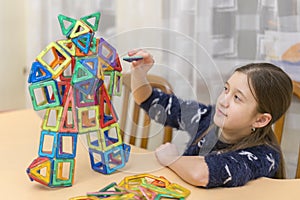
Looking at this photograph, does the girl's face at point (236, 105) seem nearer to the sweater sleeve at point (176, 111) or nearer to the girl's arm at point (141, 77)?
the sweater sleeve at point (176, 111)

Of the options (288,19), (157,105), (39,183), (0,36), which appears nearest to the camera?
(39,183)

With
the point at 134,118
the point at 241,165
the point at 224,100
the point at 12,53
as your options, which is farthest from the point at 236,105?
the point at 12,53

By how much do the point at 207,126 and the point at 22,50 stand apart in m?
1.50

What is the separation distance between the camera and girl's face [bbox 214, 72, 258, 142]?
1.15 meters

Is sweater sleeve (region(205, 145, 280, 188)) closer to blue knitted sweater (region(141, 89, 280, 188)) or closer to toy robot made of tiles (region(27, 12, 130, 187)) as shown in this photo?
blue knitted sweater (region(141, 89, 280, 188))

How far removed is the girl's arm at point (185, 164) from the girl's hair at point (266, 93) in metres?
0.17

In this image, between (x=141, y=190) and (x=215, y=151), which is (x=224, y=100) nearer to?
(x=215, y=151)

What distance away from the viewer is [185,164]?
109cm

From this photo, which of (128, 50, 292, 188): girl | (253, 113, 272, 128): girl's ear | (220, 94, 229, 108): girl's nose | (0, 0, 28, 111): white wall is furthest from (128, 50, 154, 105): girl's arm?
(0, 0, 28, 111): white wall

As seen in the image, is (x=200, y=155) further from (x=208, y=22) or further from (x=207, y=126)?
(x=208, y=22)

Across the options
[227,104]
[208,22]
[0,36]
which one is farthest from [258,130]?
[0,36]

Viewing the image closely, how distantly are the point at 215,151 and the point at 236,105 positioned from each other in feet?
0.43

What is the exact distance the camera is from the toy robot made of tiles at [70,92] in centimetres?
99

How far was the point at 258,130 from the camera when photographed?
4.04 feet
